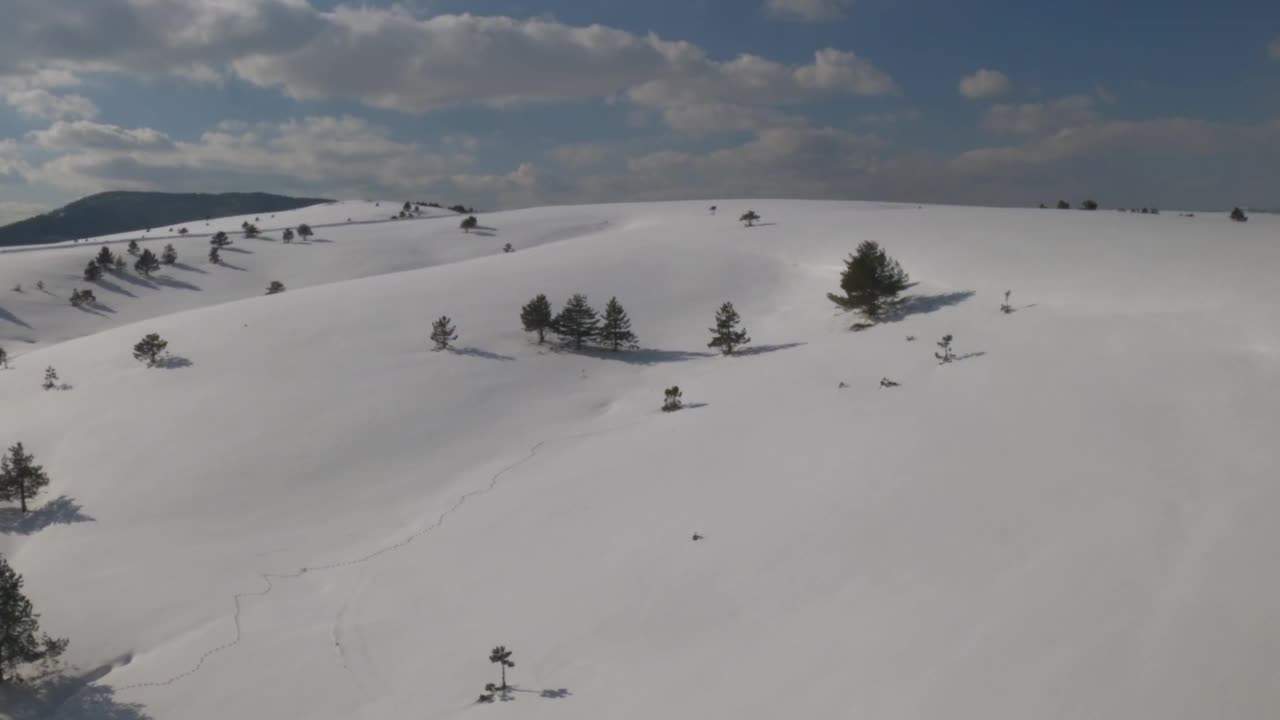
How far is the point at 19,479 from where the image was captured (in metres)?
20.8

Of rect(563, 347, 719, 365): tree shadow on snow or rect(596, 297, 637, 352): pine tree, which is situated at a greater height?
rect(596, 297, 637, 352): pine tree

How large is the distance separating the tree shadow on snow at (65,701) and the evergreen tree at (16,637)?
48 centimetres

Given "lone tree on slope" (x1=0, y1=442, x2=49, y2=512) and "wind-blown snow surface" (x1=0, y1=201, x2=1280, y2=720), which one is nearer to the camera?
"wind-blown snow surface" (x1=0, y1=201, x2=1280, y2=720)

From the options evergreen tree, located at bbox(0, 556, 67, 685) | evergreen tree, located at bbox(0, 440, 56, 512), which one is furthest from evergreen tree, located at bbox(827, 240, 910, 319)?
evergreen tree, located at bbox(0, 440, 56, 512)

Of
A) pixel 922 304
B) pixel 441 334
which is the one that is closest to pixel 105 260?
pixel 441 334

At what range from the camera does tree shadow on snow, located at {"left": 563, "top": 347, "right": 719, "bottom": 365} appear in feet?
115

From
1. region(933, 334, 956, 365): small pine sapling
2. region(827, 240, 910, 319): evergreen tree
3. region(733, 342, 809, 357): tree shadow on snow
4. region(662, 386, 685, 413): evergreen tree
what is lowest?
region(662, 386, 685, 413): evergreen tree

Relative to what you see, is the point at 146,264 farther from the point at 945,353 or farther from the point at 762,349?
the point at 945,353

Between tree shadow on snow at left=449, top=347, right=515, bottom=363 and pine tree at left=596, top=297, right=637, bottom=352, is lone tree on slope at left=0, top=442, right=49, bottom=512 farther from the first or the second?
pine tree at left=596, top=297, right=637, bottom=352

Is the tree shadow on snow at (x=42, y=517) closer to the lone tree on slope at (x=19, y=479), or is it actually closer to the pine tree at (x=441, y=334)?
the lone tree on slope at (x=19, y=479)

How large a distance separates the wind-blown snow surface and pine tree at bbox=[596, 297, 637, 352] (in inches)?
54.3

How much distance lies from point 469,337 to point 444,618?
2253cm

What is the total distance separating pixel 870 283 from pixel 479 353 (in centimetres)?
2011

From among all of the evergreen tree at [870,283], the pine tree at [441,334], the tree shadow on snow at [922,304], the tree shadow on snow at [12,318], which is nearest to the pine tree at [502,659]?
the pine tree at [441,334]
